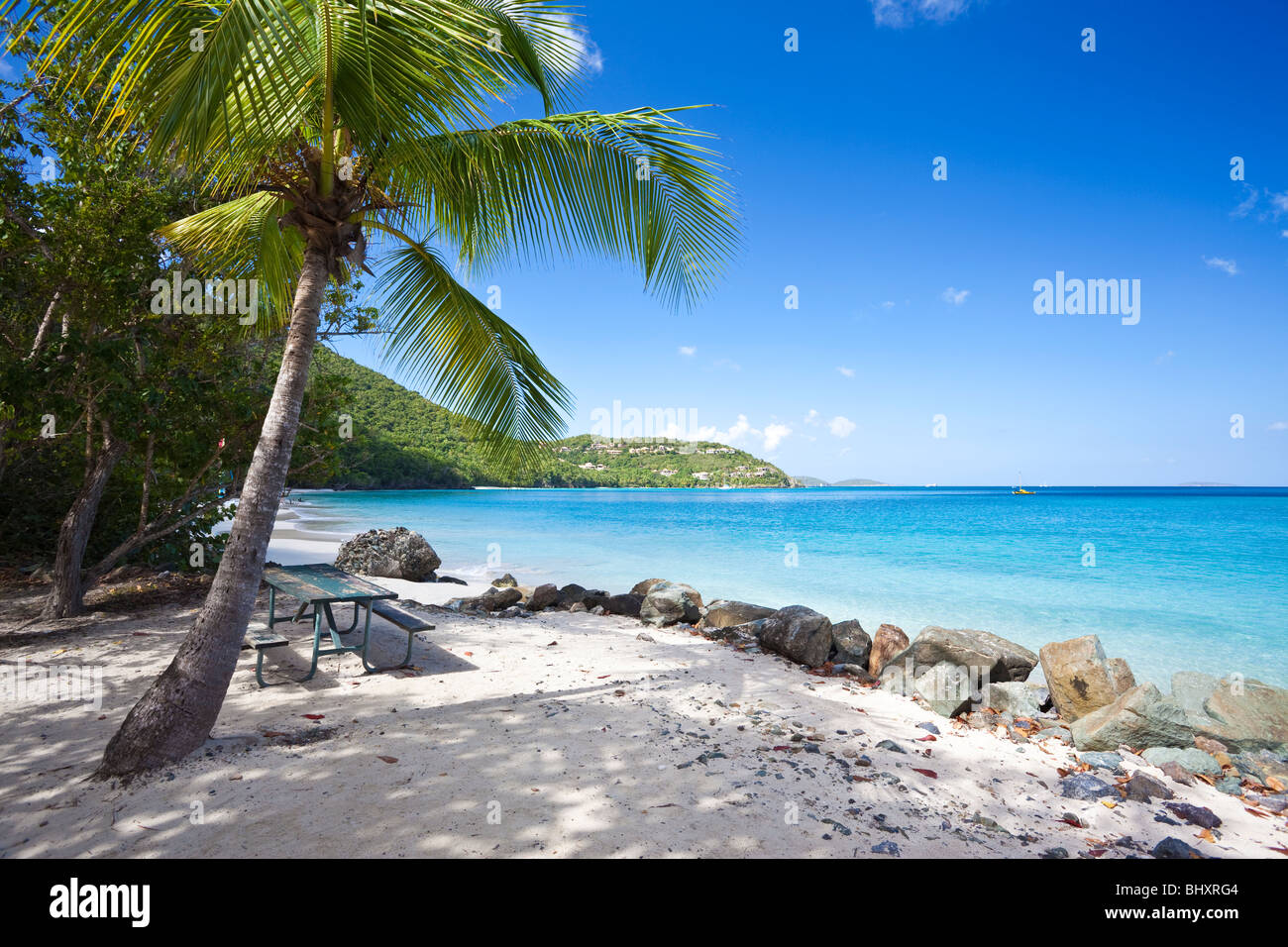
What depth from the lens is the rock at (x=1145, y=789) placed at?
3.81 meters

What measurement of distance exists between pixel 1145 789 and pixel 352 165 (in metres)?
6.44

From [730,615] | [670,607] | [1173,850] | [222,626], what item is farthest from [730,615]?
[222,626]

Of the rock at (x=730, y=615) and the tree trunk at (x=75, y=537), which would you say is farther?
the rock at (x=730, y=615)

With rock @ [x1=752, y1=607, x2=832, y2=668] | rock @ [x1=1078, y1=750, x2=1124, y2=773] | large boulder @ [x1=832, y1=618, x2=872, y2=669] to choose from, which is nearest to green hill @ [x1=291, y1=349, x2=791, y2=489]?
rock @ [x1=752, y1=607, x2=832, y2=668]

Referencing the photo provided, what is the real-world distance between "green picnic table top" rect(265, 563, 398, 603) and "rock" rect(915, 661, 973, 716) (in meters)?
4.93

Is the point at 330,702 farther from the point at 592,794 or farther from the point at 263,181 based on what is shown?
the point at 263,181

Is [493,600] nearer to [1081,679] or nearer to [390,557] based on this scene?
[390,557]

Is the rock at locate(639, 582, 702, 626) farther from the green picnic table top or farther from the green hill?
the green picnic table top

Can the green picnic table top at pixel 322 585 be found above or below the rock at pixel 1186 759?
above

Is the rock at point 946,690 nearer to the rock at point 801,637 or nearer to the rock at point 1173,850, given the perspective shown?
the rock at point 801,637

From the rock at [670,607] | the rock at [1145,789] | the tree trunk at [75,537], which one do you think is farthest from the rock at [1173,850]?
the tree trunk at [75,537]

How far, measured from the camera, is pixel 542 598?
397 inches

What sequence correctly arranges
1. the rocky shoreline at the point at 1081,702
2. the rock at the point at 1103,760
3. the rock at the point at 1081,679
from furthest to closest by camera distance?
the rock at the point at 1081,679 < the rock at the point at 1103,760 < the rocky shoreline at the point at 1081,702

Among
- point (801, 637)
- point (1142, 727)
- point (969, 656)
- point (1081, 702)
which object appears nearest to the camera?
point (1142, 727)
